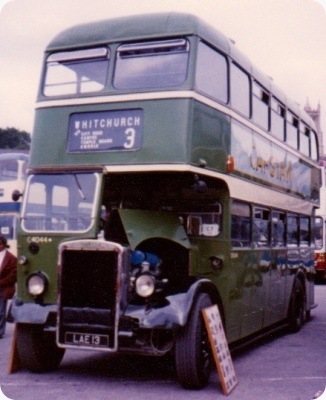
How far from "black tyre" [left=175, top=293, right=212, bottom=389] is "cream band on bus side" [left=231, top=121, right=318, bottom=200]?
8.11ft

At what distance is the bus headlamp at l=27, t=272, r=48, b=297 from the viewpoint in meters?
7.84

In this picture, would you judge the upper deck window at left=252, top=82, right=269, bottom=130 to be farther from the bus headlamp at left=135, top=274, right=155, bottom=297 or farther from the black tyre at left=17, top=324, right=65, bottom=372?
the black tyre at left=17, top=324, right=65, bottom=372

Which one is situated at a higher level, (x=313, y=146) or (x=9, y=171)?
(x=9, y=171)

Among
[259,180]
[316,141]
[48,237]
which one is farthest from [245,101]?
[316,141]

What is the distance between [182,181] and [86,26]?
231 centimetres

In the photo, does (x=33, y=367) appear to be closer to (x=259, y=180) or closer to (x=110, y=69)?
(x=110, y=69)

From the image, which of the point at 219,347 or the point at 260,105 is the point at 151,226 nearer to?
the point at 219,347

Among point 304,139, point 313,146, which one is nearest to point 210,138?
point 304,139

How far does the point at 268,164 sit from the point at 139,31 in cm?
351

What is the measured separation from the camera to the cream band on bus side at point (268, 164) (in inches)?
376

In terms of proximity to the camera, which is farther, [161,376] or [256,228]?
[256,228]

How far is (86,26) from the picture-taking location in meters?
9.00

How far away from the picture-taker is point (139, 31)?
28.0ft

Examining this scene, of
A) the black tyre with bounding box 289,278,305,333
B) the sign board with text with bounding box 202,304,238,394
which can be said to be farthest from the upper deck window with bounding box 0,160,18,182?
the sign board with text with bounding box 202,304,238,394
